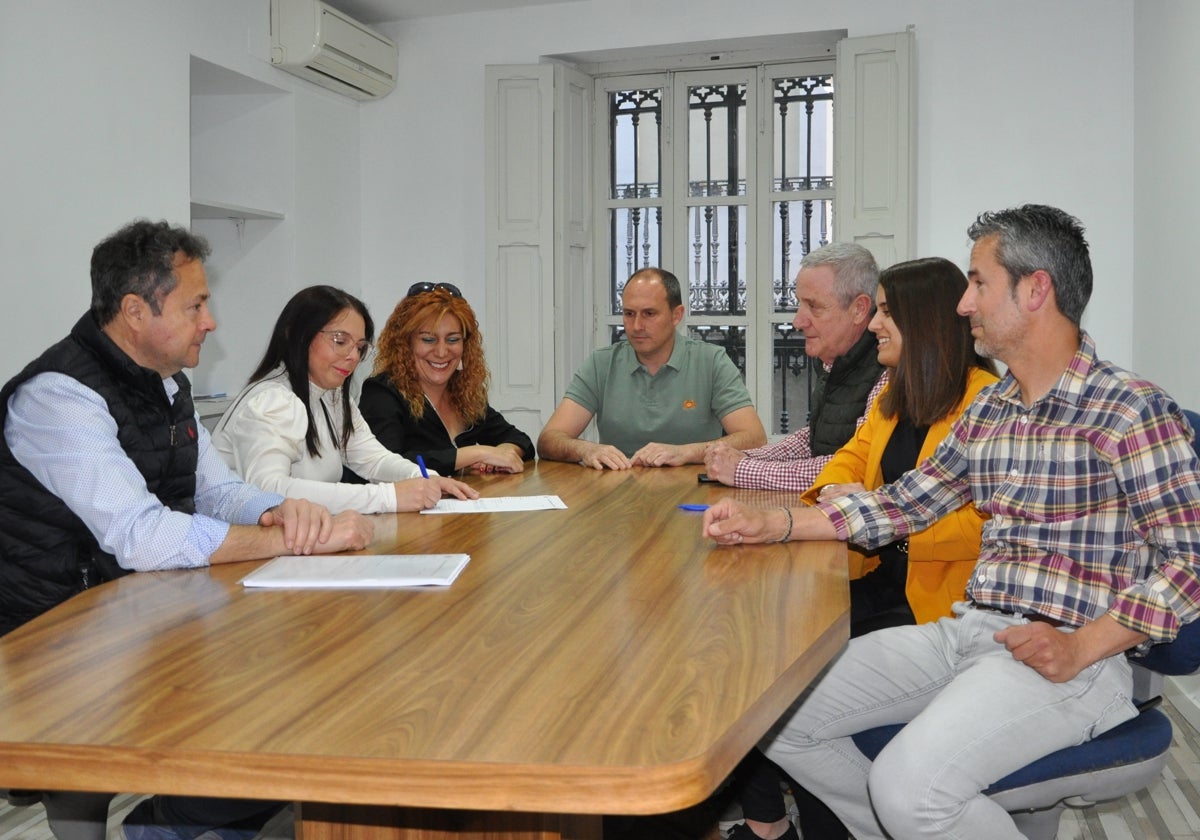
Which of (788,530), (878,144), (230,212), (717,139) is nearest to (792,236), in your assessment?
(717,139)

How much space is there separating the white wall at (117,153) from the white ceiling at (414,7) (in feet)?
1.78

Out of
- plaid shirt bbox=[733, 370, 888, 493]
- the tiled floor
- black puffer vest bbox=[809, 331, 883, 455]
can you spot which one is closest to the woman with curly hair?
plaid shirt bbox=[733, 370, 888, 493]

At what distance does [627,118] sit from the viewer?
6.44 m

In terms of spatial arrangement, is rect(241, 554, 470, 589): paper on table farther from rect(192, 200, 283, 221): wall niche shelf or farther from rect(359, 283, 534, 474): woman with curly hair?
rect(192, 200, 283, 221): wall niche shelf

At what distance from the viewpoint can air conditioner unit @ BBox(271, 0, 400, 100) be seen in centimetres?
546

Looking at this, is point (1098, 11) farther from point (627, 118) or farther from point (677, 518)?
point (677, 518)

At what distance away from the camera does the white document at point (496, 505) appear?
267 centimetres

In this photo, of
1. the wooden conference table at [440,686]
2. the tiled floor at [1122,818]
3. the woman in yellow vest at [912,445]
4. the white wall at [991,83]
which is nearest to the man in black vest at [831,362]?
the woman in yellow vest at [912,445]

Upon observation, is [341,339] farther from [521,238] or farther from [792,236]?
[792,236]

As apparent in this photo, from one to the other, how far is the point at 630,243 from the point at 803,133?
3.68 ft

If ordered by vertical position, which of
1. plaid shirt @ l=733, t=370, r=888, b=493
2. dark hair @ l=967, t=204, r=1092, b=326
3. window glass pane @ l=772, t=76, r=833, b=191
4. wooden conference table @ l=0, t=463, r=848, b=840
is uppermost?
window glass pane @ l=772, t=76, r=833, b=191

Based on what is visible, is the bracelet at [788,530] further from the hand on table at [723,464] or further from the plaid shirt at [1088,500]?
the hand on table at [723,464]

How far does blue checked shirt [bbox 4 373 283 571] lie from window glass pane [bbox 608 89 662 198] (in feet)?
15.5

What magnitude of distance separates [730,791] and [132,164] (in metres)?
3.38
